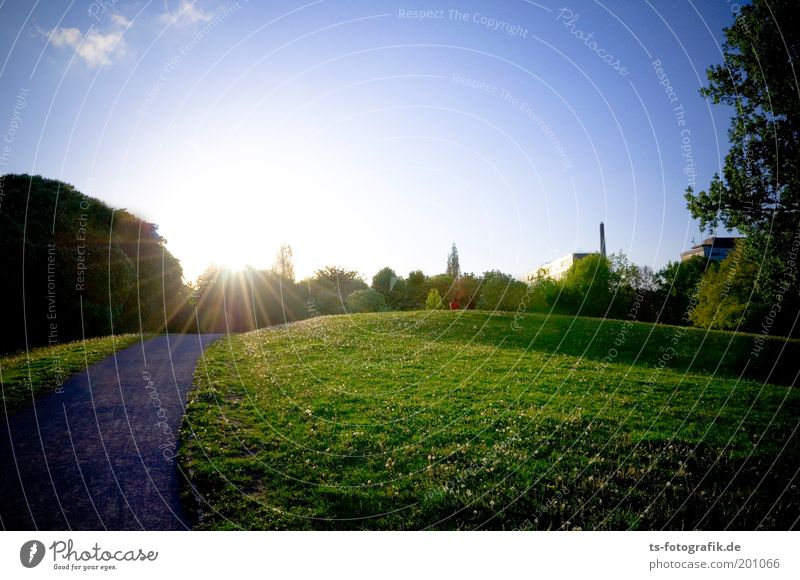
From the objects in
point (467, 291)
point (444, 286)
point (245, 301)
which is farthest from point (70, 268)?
point (467, 291)

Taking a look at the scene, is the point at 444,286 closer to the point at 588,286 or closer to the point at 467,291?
the point at 467,291

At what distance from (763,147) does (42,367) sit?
2502 cm

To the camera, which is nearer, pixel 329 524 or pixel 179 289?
pixel 329 524

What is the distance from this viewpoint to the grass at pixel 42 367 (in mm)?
10352

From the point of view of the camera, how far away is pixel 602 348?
22.9 m

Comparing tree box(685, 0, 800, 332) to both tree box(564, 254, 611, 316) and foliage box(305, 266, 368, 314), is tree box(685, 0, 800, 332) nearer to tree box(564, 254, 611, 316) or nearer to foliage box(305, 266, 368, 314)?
foliage box(305, 266, 368, 314)

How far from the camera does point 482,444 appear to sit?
8.38 metres

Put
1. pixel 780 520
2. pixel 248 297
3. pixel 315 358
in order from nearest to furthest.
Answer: pixel 780 520 → pixel 315 358 → pixel 248 297

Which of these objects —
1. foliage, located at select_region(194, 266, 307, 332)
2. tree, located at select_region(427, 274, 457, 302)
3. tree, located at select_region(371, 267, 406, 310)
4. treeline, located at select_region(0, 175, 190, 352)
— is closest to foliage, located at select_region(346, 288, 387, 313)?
tree, located at select_region(371, 267, 406, 310)

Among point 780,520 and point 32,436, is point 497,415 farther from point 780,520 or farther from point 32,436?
point 32,436

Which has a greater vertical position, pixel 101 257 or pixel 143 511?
pixel 101 257
